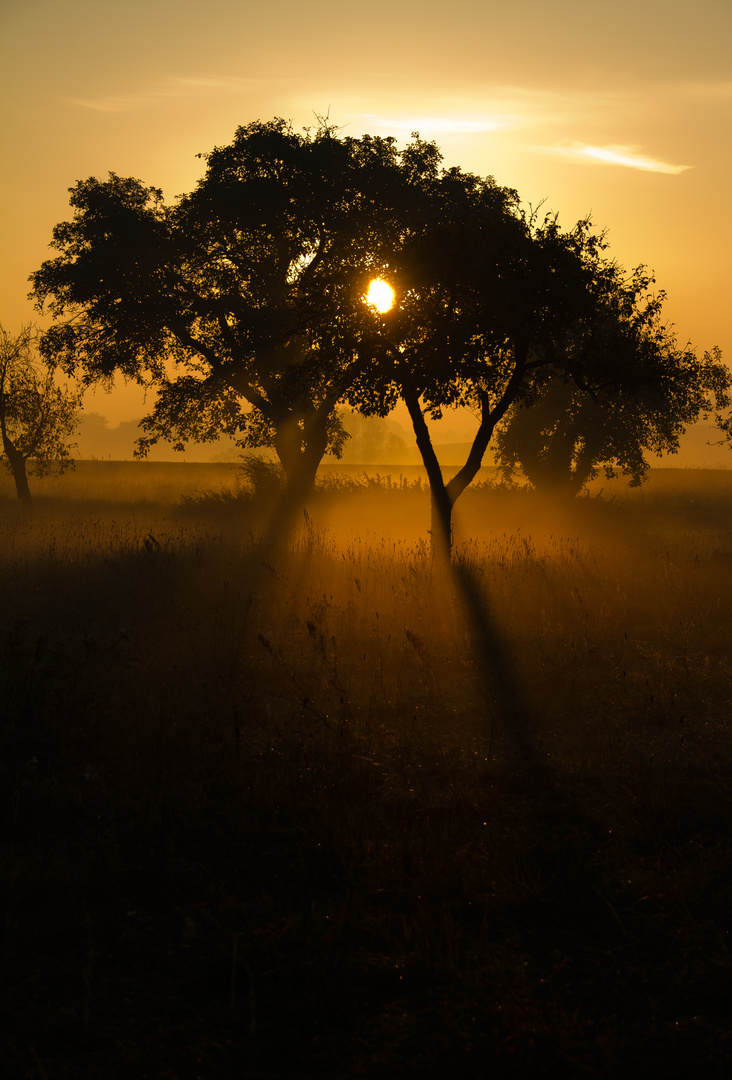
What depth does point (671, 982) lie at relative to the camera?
3.30 meters

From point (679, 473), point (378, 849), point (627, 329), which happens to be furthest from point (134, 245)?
point (679, 473)

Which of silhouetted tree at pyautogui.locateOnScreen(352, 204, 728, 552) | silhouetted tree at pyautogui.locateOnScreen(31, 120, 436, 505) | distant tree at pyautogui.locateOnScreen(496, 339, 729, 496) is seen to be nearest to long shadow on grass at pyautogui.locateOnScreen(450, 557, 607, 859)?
silhouetted tree at pyautogui.locateOnScreen(352, 204, 728, 552)

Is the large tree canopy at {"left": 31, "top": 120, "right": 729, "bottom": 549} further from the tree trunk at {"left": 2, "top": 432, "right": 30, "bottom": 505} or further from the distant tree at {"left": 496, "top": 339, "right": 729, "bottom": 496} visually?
the tree trunk at {"left": 2, "top": 432, "right": 30, "bottom": 505}

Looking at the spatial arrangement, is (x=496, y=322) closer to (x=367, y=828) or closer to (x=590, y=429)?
(x=367, y=828)

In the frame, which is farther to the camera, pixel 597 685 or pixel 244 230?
pixel 244 230

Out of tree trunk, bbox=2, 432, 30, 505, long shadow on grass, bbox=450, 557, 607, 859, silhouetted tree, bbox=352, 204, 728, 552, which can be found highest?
silhouetted tree, bbox=352, 204, 728, 552

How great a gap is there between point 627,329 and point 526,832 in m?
11.6

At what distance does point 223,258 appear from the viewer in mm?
24125

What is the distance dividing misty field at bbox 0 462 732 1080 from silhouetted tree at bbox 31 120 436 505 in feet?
46.4

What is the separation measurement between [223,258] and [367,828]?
75.5 feet

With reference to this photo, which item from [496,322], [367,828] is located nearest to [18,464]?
[496,322]

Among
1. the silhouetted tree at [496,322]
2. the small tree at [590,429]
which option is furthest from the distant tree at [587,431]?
the silhouetted tree at [496,322]

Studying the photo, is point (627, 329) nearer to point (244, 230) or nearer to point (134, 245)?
point (244, 230)

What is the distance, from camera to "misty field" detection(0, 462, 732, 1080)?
2996 mm
